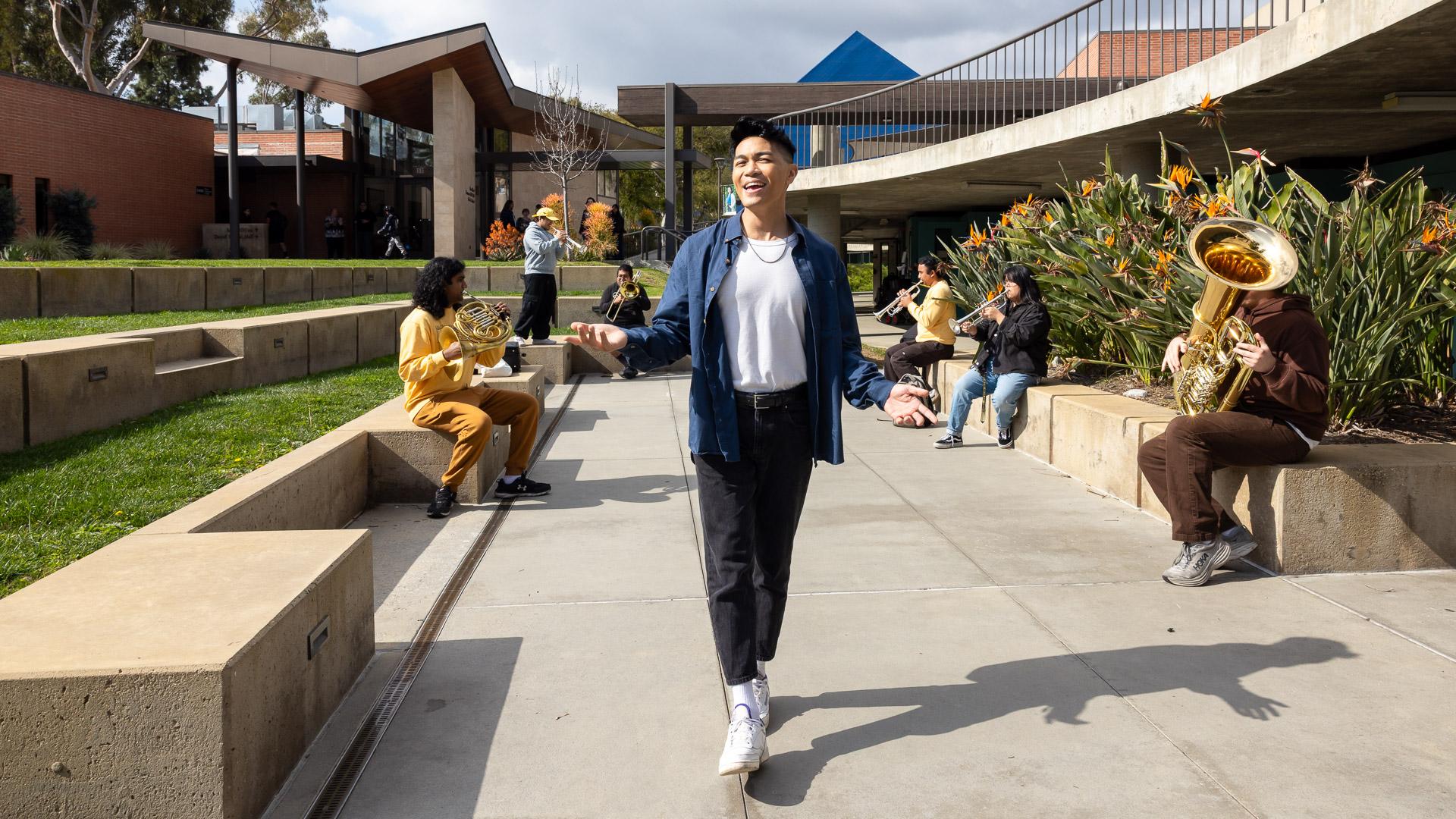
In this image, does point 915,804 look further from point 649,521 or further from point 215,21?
point 215,21

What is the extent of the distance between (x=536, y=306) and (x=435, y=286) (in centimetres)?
690

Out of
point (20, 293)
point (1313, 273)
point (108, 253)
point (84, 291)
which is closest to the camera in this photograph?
point (1313, 273)

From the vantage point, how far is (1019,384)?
910 centimetres

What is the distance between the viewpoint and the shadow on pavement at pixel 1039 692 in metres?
3.60

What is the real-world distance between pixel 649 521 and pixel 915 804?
146 inches

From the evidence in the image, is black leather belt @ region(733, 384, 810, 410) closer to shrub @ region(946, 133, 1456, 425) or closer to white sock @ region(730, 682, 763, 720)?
white sock @ region(730, 682, 763, 720)

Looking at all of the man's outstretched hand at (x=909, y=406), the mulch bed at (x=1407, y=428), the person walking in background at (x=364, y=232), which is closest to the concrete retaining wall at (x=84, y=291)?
the man's outstretched hand at (x=909, y=406)

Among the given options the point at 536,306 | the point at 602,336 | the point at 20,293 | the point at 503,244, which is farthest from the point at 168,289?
the point at 503,244

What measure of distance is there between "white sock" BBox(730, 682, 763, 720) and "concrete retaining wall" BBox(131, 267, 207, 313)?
12.0 meters

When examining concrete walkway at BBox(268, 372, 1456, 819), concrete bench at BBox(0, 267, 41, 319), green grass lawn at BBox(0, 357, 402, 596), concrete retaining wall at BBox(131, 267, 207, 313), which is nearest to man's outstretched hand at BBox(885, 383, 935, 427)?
concrete walkway at BBox(268, 372, 1456, 819)

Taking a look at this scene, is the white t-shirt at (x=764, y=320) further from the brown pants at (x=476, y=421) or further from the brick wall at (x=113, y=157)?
the brick wall at (x=113, y=157)

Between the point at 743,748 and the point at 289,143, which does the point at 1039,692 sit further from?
the point at 289,143

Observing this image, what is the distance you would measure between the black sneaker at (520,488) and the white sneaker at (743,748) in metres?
4.16

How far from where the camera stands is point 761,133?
11.8 feet
